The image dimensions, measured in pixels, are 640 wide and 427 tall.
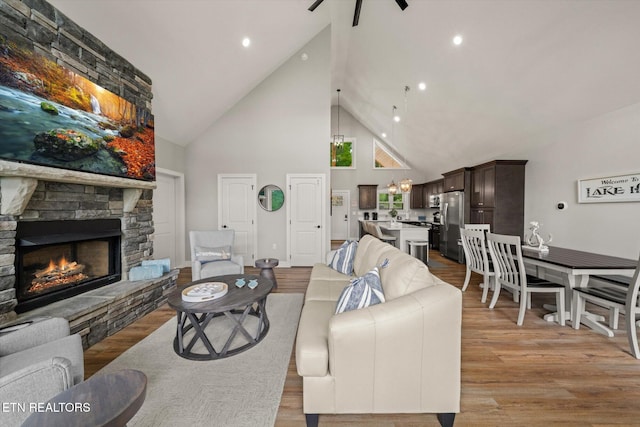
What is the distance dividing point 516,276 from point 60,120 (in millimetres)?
4901

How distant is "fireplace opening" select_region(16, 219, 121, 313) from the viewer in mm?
2074

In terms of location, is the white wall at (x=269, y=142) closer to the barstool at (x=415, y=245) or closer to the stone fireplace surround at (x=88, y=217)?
the stone fireplace surround at (x=88, y=217)

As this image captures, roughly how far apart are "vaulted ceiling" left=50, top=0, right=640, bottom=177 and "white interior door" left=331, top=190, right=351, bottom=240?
3.93 meters

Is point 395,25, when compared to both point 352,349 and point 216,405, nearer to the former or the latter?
point 352,349

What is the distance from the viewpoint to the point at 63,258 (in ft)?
8.27

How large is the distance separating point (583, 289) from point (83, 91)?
17.7ft

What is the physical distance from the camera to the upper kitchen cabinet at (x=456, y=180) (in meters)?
5.77

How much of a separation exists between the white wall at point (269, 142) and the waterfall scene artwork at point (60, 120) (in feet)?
7.25

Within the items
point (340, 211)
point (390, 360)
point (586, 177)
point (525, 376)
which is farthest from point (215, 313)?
point (340, 211)

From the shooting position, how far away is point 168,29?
2.94 m

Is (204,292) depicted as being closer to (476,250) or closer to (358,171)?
(476,250)

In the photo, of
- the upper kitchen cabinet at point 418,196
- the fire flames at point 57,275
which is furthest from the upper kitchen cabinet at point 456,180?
the fire flames at point 57,275

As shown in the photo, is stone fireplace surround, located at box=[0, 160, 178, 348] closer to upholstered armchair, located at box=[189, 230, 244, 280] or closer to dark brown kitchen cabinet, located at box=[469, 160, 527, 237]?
upholstered armchair, located at box=[189, 230, 244, 280]

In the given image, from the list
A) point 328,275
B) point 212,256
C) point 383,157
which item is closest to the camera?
point 328,275
